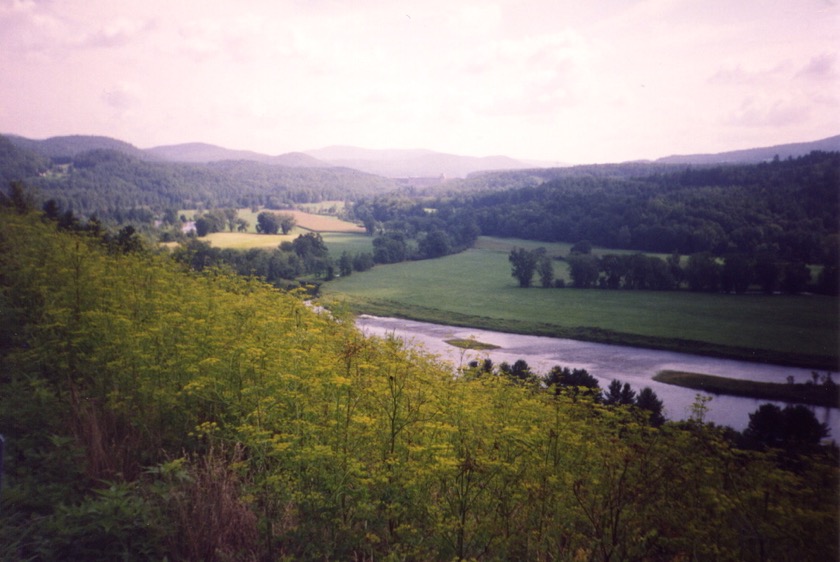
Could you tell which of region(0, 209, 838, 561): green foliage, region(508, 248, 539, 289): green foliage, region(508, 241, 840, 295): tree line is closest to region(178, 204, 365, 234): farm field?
region(508, 248, 539, 289): green foliage

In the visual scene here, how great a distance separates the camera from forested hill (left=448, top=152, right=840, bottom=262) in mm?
34500

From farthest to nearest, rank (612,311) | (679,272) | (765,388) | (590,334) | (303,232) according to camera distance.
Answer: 1. (303,232)
2. (679,272)
3. (612,311)
4. (590,334)
5. (765,388)

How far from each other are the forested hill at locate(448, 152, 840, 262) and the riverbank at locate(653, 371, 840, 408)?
1054 cm

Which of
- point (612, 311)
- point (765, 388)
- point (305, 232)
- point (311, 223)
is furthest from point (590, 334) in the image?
point (311, 223)

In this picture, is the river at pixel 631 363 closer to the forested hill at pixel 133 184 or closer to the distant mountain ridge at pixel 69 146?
the forested hill at pixel 133 184

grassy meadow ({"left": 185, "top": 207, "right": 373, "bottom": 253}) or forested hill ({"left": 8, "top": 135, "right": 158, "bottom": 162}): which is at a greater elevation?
forested hill ({"left": 8, "top": 135, "right": 158, "bottom": 162})

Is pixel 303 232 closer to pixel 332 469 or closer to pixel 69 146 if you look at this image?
pixel 69 146

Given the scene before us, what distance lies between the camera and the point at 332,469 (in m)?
4.73

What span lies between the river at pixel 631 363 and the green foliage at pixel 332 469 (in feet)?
42.9

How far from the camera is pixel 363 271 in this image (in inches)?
2186

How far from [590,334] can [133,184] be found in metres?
45.9

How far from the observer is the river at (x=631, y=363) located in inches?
871

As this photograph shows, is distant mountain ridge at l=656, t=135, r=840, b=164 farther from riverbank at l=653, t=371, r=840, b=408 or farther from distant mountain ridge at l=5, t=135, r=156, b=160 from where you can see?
distant mountain ridge at l=5, t=135, r=156, b=160

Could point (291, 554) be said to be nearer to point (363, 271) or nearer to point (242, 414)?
point (242, 414)
